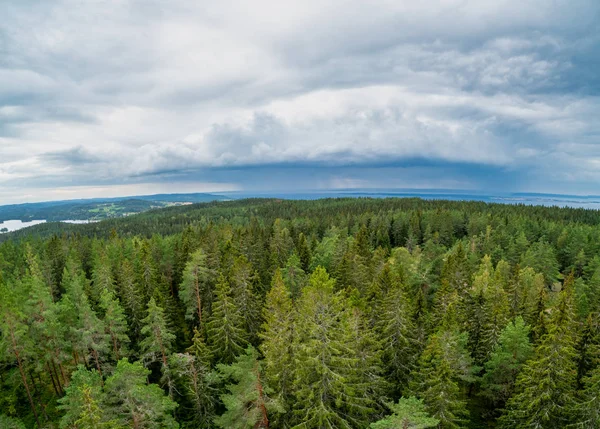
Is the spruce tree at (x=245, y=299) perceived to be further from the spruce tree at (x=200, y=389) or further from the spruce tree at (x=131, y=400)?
the spruce tree at (x=131, y=400)

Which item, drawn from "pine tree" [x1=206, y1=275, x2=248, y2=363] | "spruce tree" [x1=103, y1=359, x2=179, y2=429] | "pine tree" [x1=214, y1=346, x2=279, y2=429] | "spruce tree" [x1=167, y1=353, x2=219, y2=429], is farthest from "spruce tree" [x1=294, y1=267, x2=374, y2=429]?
"pine tree" [x1=206, y1=275, x2=248, y2=363]

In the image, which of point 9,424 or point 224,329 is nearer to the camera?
point 9,424

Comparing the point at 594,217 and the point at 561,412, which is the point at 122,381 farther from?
the point at 594,217

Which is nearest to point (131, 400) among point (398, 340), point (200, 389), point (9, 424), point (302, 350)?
point (200, 389)

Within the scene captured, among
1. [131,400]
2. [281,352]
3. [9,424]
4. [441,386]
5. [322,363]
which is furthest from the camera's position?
[9,424]

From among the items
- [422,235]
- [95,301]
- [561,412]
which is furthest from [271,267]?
[422,235]

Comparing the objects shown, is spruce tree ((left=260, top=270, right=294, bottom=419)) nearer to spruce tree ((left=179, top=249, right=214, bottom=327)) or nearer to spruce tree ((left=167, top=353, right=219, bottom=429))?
spruce tree ((left=167, top=353, right=219, bottom=429))

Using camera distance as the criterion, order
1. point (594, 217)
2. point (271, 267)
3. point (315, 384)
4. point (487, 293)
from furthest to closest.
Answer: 1. point (594, 217)
2. point (271, 267)
3. point (487, 293)
4. point (315, 384)

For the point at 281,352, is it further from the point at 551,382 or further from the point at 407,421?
the point at 551,382

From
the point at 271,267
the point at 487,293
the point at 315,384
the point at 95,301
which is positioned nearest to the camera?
the point at 315,384

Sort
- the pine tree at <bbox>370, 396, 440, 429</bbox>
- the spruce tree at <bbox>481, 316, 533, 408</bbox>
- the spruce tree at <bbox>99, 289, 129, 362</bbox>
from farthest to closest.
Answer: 1. the spruce tree at <bbox>99, 289, 129, 362</bbox>
2. the spruce tree at <bbox>481, 316, 533, 408</bbox>
3. the pine tree at <bbox>370, 396, 440, 429</bbox>

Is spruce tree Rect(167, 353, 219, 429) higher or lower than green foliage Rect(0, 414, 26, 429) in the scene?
higher
